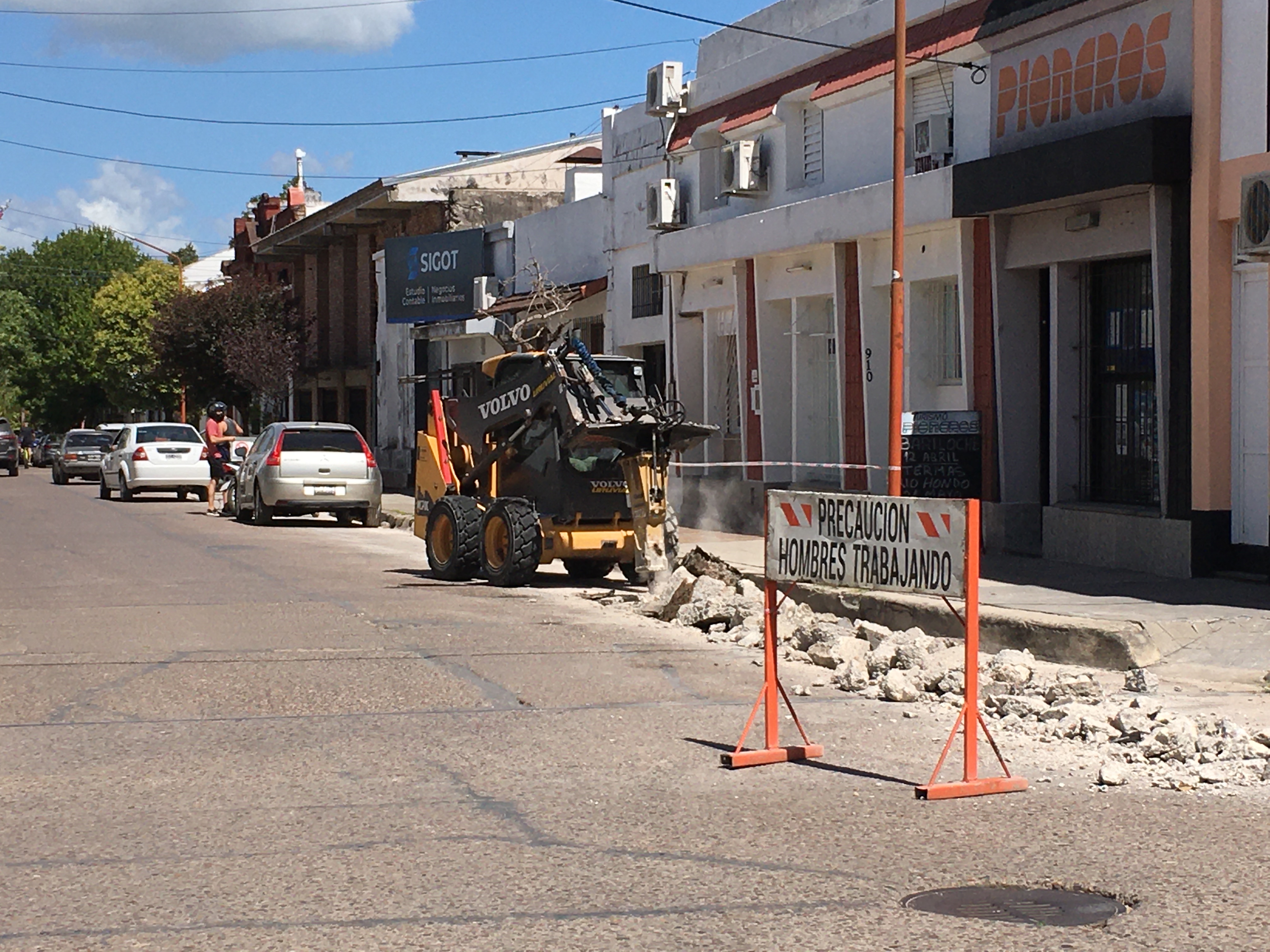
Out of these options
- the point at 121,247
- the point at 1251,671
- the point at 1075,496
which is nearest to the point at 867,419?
the point at 1075,496

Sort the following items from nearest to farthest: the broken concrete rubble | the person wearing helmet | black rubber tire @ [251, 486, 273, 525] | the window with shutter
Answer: the broken concrete rubble < the window with shutter < black rubber tire @ [251, 486, 273, 525] < the person wearing helmet

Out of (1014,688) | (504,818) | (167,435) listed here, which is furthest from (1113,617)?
(167,435)

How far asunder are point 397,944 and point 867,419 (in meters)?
15.8

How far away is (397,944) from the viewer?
5.23m

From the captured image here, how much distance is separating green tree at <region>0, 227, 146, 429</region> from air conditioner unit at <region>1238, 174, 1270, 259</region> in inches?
2883

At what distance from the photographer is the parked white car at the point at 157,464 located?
32.7 m

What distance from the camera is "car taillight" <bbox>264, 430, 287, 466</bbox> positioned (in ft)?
82.4

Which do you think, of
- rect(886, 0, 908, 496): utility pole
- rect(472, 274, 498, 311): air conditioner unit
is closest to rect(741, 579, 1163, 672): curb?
rect(886, 0, 908, 496): utility pole

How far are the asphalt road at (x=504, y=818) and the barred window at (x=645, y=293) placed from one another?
15062 millimetres

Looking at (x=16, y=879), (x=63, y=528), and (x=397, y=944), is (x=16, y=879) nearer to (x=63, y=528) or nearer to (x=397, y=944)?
(x=397, y=944)

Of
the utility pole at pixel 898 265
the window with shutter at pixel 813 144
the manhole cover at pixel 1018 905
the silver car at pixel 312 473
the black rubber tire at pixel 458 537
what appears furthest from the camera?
the silver car at pixel 312 473

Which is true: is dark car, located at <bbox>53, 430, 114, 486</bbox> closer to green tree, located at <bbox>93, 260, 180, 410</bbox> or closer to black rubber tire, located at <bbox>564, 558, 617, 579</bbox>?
green tree, located at <bbox>93, 260, 180, 410</bbox>

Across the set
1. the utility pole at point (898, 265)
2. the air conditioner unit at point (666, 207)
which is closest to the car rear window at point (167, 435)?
the air conditioner unit at point (666, 207)

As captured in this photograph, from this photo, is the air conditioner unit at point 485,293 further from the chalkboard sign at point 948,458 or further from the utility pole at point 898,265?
the utility pole at point 898,265
